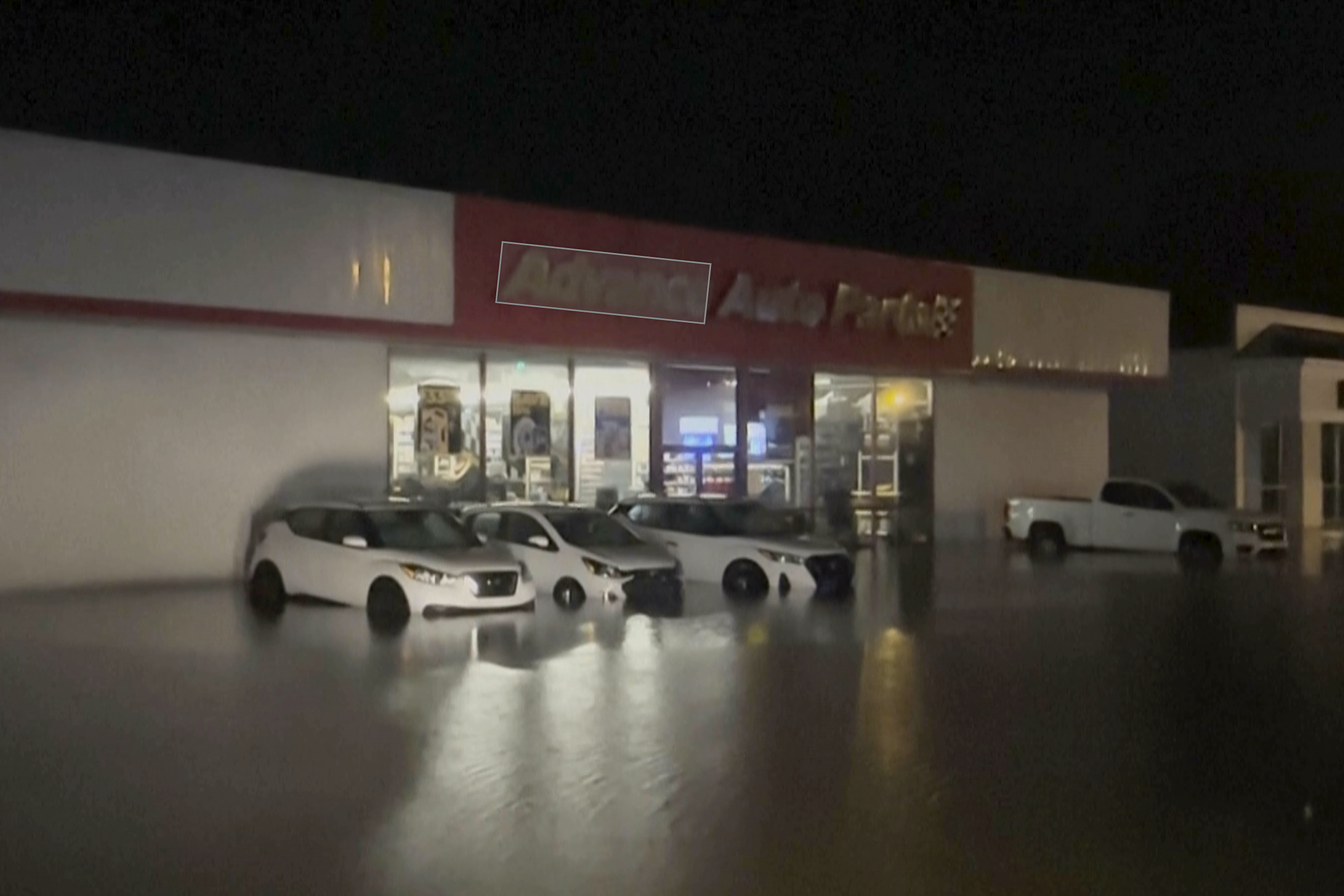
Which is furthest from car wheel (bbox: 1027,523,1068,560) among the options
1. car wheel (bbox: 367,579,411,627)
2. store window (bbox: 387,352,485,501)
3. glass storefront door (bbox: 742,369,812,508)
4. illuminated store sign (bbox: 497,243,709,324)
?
car wheel (bbox: 367,579,411,627)

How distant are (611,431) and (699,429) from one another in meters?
1.89

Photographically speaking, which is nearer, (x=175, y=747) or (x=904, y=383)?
(x=175, y=747)

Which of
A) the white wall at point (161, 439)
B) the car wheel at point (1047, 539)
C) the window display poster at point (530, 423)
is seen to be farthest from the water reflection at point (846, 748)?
the car wheel at point (1047, 539)

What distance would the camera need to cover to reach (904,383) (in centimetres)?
2889

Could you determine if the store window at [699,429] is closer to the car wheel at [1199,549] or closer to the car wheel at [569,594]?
the car wheel at [569,594]

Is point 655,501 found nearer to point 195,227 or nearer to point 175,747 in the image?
point 195,227

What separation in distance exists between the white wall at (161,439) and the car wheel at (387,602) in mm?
4723

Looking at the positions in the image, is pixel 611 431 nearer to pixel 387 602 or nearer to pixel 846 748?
pixel 387 602

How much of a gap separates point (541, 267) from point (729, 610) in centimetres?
695

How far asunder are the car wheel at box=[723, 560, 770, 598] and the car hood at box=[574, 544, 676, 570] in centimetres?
124

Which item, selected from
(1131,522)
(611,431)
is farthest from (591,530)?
(1131,522)

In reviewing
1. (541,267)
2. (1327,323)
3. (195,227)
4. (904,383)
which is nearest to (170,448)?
(195,227)

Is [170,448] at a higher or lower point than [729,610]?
higher

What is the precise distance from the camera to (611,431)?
80.4 feet
